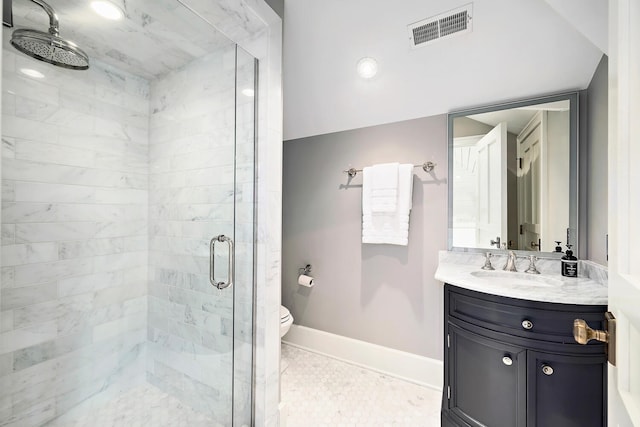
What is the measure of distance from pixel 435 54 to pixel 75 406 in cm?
283

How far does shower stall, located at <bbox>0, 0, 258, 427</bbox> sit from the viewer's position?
1.40 metres

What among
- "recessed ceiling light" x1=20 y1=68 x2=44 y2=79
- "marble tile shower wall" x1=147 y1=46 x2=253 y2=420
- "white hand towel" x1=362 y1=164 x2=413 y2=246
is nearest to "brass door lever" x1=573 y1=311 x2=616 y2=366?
"marble tile shower wall" x1=147 y1=46 x2=253 y2=420

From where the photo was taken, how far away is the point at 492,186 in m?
1.94

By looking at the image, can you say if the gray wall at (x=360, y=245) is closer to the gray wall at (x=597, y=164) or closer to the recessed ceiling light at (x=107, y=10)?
the gray wall at (x=597, y=164)

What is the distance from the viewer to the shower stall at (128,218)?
1397 mm

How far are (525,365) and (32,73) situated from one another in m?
2.64

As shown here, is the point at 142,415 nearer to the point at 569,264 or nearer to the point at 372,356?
the point at 372,356

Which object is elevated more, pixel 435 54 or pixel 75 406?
pixel 435 54

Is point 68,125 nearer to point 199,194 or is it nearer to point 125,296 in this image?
point 199,194

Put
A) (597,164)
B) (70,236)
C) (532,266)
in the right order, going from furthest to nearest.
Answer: (532,266) → (70,236) → (597,164)

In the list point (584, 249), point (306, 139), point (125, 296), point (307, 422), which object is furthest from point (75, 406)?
point (584, 249)

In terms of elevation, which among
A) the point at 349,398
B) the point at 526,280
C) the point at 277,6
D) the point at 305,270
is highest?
the point at 277,6

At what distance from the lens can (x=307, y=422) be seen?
5.44ft

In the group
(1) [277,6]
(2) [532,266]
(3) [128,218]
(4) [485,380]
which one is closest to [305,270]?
(3) [128,218]
